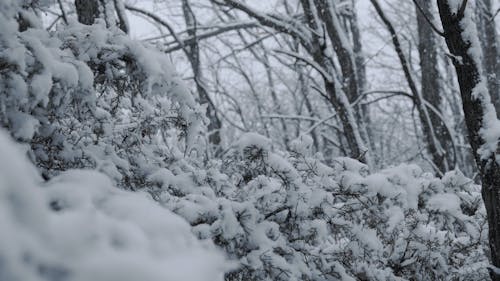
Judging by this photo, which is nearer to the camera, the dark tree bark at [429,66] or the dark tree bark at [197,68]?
the dark tree bark at [197,68]

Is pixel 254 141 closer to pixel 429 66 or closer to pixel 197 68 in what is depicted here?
pixel 197 68

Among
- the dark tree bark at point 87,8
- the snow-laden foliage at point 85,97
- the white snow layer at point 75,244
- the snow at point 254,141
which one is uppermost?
the dark tree bark at point 87,8

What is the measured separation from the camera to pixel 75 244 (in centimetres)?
92

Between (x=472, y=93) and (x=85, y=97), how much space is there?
198cm

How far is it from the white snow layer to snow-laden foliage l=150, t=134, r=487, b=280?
0.91 m

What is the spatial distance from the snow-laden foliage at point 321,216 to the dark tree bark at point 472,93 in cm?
12

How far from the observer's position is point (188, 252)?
1068 millimetres

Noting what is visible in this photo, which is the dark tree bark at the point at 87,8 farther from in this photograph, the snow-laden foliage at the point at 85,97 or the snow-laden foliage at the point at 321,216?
the snow-laden foliage at the point at 321,216

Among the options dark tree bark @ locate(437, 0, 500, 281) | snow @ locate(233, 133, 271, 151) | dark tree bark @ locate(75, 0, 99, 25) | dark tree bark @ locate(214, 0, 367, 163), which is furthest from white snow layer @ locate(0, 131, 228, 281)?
dark tree bark @ locate(214, 0, 367, 163)

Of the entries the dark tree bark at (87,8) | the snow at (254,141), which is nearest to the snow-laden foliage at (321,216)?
the snow at (254,141)

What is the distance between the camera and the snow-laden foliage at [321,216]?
80.3 inches

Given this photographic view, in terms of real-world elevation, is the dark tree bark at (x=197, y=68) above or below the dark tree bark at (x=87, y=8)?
above

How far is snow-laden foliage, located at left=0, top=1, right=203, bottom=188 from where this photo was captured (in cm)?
150

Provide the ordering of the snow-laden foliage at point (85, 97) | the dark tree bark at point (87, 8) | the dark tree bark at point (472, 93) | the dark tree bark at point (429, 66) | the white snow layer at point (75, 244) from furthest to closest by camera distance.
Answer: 1. the dark tree bark at point (429, 66)
2. the dark tree bark at point (87, 8)
3. the dark tree bark at point (472, 93)
4. the snow-laden foliage at point (85, 97)
5. the white snow layer at point (75, 244)
